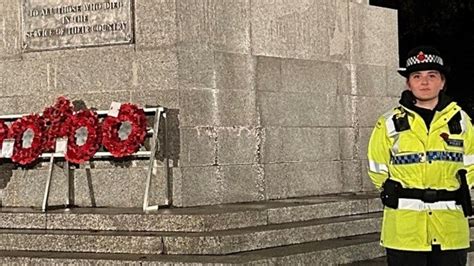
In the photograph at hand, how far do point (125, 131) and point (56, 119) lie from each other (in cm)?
81

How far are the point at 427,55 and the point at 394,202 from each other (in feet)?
3.12

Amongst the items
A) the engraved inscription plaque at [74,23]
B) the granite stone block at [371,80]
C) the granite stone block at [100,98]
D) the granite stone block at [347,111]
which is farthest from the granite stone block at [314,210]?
the engraved inscription plaque at [74,23]

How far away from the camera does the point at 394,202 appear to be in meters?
7.14

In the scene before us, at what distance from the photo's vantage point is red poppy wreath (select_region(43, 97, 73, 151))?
38.2 ft

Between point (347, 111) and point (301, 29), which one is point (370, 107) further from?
point (301, 29)

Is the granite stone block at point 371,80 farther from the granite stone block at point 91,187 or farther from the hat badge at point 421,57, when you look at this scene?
the hat badge at point 421,57

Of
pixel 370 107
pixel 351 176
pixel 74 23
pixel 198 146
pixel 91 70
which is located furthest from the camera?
pixel 370 107

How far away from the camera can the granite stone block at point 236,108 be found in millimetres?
11966

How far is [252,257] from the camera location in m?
9.42

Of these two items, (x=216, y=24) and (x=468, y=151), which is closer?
(x=468, y=151)

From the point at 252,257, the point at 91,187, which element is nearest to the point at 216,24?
the point at 91,187

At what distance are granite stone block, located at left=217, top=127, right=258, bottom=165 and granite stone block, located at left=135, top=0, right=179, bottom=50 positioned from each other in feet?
3.61

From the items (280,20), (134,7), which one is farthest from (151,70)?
(280,20)

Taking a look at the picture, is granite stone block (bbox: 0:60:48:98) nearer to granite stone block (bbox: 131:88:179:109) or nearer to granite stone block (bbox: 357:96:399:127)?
granite stone block (bbox: 131:88:179:109)
